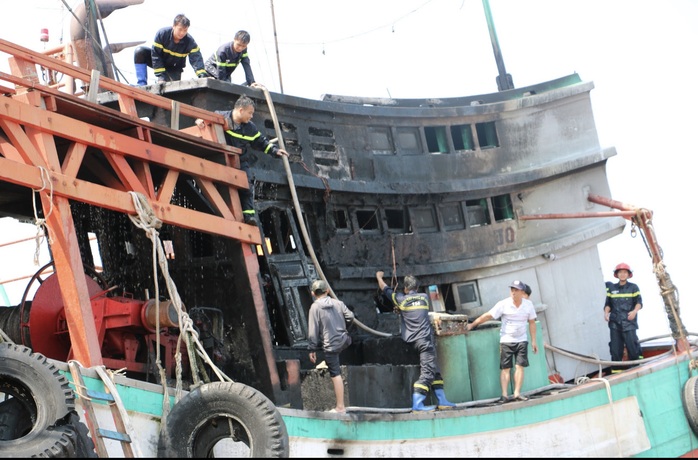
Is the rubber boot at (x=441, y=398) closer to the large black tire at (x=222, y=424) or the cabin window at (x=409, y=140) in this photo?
the large black tire at (x=222, y=424)

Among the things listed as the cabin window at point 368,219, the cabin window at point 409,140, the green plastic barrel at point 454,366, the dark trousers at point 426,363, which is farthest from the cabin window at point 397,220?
the dark trousers at point 426,363

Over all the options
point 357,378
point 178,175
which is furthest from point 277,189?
point 357,378

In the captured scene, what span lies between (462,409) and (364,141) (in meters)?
4.15

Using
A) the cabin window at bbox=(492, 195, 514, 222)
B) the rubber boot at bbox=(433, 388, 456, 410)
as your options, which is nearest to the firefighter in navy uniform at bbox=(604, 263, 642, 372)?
the cabin window at bbox=(492, 195, 514, 222)

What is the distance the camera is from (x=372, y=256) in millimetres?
11680

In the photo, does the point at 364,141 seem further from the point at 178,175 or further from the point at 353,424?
the point at 353,424

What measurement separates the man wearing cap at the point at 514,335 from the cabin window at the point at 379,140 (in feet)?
10.1

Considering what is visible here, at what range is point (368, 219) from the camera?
12.0 m

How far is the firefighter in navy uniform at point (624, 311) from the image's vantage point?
11742 millimetres

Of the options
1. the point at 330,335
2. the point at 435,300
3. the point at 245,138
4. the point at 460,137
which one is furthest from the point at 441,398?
the point at 460,137

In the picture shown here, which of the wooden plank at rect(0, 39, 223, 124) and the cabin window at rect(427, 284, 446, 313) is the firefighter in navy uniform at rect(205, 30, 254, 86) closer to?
the wooden plank at rect(0, 39, 223, 124)

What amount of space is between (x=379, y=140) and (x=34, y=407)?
20.9ft

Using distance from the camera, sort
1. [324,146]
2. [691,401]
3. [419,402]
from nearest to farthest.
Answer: [419,402]
[691,401]
[324,146]

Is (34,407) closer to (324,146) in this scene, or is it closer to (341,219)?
(341,219)
